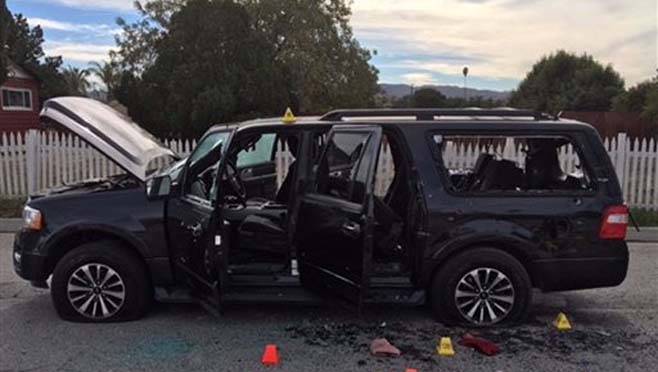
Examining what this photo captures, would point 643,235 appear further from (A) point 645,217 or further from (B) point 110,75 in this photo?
(B) point 110,75

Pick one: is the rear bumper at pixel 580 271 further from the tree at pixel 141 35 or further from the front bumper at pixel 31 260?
the tree at pixel 141 35

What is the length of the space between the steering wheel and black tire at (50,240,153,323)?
0.99m

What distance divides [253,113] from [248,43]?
90.2 inches

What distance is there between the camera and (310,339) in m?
4.73

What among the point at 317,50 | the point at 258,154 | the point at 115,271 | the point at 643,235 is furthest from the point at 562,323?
the point at 317,50

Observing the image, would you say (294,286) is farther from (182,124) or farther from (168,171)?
(182,124)

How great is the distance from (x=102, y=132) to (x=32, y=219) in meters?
0.91

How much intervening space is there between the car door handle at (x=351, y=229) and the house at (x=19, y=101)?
23.8 metres

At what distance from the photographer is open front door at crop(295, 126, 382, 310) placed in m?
4.39

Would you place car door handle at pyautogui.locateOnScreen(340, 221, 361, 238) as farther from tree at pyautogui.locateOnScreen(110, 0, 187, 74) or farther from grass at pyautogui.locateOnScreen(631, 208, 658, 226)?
tree at pyautogui.locateOnScreen(110, 0, 187, 74)

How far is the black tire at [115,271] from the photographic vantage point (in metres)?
4.91

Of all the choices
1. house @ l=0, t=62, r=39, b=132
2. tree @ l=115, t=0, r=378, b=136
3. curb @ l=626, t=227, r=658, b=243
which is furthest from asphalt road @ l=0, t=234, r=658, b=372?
house @ l=0, t=62, r=39, b=132

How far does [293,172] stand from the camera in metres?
5.14

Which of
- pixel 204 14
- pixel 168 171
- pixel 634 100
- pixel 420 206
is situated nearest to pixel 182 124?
pixel 204 14
